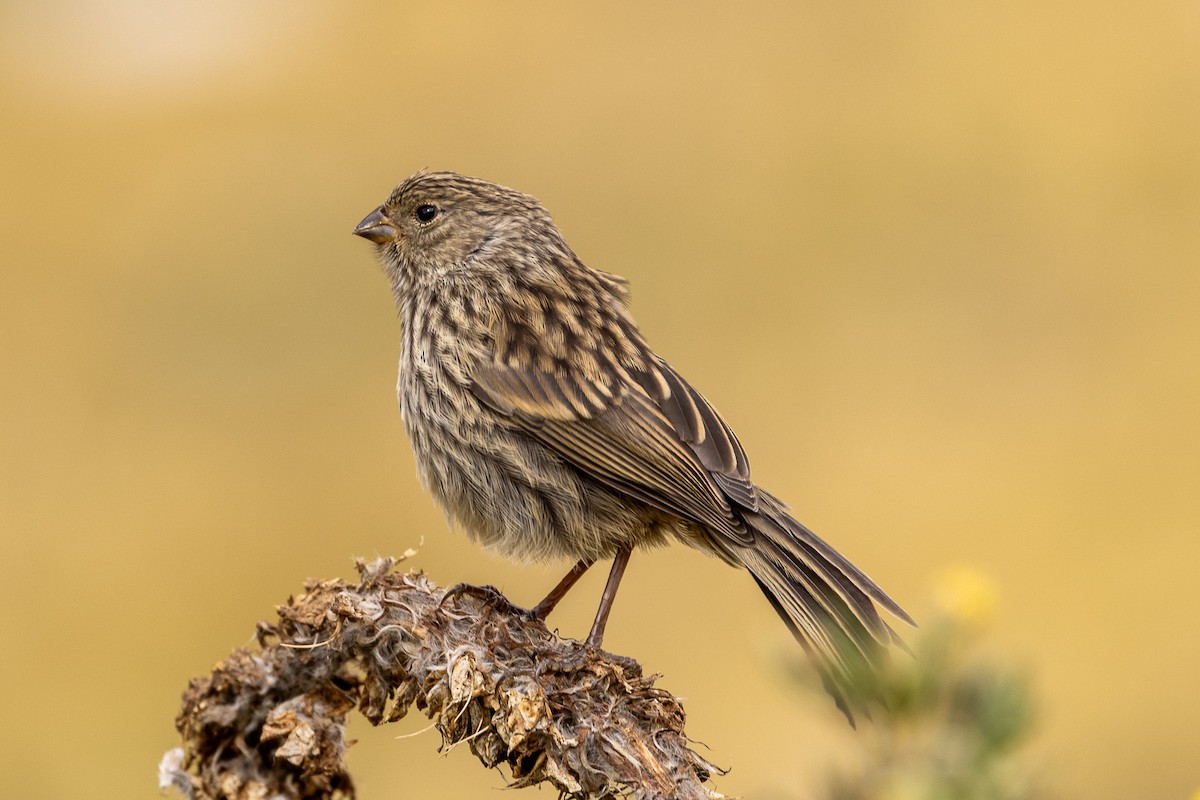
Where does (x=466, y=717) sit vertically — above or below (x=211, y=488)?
below

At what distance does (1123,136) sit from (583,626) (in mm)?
7820

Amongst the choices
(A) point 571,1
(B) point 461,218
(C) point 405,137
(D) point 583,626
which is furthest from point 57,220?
(B) point 461,218

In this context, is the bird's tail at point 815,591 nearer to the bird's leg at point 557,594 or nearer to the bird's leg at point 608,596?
the bird's leg at point 608,596

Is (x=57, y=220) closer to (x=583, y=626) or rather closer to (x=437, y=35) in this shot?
(x=437, y=35)

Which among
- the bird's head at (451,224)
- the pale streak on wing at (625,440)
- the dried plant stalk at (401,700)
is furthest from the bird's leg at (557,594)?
the bird's head at (451,224)

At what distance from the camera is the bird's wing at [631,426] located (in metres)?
4.08

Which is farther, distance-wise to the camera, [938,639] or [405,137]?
[405,137]

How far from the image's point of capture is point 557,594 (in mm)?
4238

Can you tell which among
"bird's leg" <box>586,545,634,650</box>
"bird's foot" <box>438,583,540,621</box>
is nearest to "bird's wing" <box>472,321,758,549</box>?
"bird's leg" <box>586,545,634,650</box>

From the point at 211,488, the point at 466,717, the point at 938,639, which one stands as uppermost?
the point at 211,488

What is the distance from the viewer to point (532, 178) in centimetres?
1378

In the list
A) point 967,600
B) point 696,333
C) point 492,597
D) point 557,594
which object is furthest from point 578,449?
point 696,333

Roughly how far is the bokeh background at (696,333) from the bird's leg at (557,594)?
3.69 m

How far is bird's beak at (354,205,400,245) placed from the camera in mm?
5324
